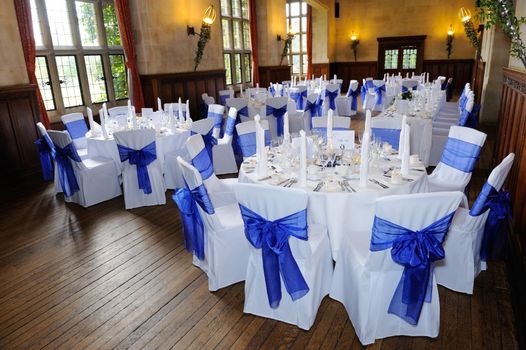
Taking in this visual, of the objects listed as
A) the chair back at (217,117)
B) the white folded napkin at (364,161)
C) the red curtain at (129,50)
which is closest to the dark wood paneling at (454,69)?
the red curtain at (129,50)

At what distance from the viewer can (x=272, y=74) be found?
1365 centimetres

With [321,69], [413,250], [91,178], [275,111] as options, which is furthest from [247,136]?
[321,69]

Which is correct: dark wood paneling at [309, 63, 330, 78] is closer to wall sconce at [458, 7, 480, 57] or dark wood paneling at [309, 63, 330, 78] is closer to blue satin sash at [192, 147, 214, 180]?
wall sconce at [458, 7, 480, 57]

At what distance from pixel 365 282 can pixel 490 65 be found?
8.62 metres

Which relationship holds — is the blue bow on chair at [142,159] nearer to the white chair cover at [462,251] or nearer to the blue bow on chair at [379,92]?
the white chair cover at [462,251]

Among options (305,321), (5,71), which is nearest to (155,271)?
(305,321)

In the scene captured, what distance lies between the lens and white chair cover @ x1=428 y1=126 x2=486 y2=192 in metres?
3.58

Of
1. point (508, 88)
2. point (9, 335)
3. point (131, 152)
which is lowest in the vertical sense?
point (9, 335)

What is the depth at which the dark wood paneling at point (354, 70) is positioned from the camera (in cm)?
1842

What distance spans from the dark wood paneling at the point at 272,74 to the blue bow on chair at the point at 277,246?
11430 millimetres

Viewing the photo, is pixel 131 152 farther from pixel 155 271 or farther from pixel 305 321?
pixel 305 321

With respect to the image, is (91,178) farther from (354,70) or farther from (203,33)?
(354,70)

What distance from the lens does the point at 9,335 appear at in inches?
108

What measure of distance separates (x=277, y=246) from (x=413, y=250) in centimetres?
80
